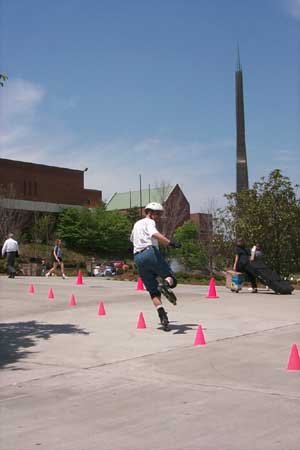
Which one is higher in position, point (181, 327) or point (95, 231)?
point (95, 231)

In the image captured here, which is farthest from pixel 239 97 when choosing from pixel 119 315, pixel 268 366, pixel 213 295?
pixel 268 366

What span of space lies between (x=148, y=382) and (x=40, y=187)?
2522 inches

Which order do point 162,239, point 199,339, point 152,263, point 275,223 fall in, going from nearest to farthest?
point 199,339 → point 162,239 → point 152,263 → point 275,223

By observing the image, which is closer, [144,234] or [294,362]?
[294,362]

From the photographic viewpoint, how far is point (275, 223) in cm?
2294

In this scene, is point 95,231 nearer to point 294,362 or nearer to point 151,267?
point 151,267

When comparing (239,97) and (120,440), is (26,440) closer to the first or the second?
(120,440)

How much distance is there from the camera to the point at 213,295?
49.0 ft

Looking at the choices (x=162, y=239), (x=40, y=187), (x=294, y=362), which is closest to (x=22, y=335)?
(x=162, y=239)

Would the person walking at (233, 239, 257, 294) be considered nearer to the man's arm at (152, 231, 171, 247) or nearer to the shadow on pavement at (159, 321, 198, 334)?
the shadow on pavement at (159, 321, 198, 334)

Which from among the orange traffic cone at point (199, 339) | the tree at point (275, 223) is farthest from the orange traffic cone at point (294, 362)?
the tree at point (275, 223)

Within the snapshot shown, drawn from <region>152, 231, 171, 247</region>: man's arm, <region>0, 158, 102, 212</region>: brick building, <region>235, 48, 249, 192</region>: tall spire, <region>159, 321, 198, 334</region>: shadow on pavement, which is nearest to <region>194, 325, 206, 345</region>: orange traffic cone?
<region>159, 321, 198, 334</region>: shadow on pavement

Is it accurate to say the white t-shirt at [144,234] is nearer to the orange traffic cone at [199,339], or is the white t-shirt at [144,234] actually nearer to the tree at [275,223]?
the orange traffic cone at [199,339]

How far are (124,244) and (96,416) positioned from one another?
6460 cm
